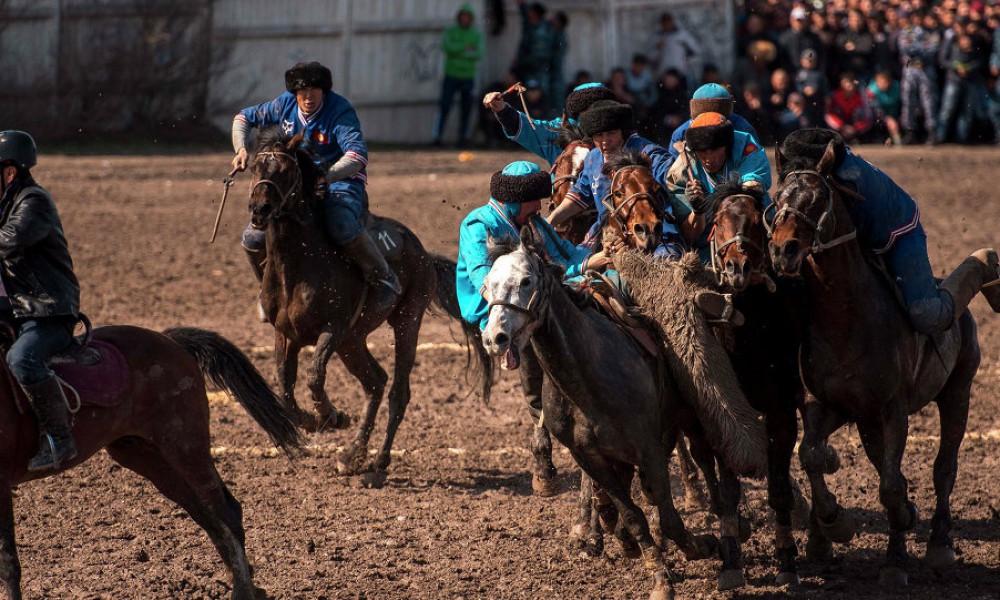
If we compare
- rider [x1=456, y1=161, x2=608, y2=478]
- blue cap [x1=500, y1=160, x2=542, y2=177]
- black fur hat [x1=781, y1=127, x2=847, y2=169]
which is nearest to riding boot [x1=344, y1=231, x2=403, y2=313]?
rider [x1=456, y1=161, x2=608, y2=478]

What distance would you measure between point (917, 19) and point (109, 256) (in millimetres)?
14057

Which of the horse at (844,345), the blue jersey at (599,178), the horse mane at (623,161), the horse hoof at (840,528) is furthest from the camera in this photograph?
the blue jersey at (599,178)

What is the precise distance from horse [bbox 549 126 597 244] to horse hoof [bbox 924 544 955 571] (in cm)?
290

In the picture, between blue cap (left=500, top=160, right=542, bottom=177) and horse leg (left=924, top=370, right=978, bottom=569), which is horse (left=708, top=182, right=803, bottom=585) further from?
blue cap (left=500, top=160, right=542, bottom=177)

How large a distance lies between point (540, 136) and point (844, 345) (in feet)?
11.7

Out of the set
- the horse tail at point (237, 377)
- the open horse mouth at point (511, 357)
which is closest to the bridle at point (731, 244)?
the open horse mouth at point (511, 357)

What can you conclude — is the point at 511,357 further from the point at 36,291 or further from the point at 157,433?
the point at 36,291

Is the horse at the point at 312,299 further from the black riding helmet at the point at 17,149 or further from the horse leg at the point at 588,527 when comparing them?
the black riding helmet at the point at 17,149

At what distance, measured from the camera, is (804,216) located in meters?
6.23

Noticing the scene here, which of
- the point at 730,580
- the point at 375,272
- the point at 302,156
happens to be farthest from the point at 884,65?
the point at 730,580

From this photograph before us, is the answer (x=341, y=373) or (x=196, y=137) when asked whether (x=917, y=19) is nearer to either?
(x=196, y=137)

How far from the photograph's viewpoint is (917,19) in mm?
21844

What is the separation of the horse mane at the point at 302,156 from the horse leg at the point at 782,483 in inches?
137

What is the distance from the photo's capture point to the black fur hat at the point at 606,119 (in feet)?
25.7
